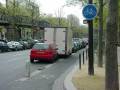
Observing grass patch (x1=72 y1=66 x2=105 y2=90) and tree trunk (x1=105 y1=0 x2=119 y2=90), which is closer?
tree trunk (x1=105 y1=0 x2=119 y2=90)

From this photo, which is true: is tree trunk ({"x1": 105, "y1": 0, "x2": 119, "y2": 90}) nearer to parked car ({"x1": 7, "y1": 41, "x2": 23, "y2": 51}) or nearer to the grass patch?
the grass patch

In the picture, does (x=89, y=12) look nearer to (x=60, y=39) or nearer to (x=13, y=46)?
(x=60, y=39)

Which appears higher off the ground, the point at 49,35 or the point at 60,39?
the point at 49,35

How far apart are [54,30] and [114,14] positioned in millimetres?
25728

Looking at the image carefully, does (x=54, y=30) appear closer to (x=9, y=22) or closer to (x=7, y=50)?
(x=7, y=50)

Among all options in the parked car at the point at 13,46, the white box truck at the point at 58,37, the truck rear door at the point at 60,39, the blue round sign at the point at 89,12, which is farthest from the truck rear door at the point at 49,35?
the blue round sign at the point at 89,12

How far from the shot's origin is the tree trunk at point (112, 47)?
9664 millimetres

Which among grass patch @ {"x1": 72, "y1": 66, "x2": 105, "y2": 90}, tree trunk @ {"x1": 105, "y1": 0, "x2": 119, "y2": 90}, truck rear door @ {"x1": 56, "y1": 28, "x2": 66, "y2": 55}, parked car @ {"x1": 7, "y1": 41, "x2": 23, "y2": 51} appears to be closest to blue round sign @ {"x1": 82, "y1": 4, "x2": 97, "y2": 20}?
grass patch @ {"x1": 72, "y1": 66, "x2": 105, "y2": 90}

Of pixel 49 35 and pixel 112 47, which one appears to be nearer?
pixel 112 47

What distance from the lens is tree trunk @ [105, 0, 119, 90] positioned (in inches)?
380

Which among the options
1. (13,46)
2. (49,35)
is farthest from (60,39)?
(13,46)

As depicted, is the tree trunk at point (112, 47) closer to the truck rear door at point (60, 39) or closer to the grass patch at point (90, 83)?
the grass patch at point (90, 83)

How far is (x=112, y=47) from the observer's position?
9.76 metres

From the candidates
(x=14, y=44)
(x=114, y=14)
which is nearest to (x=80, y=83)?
(x=114, y=14)
